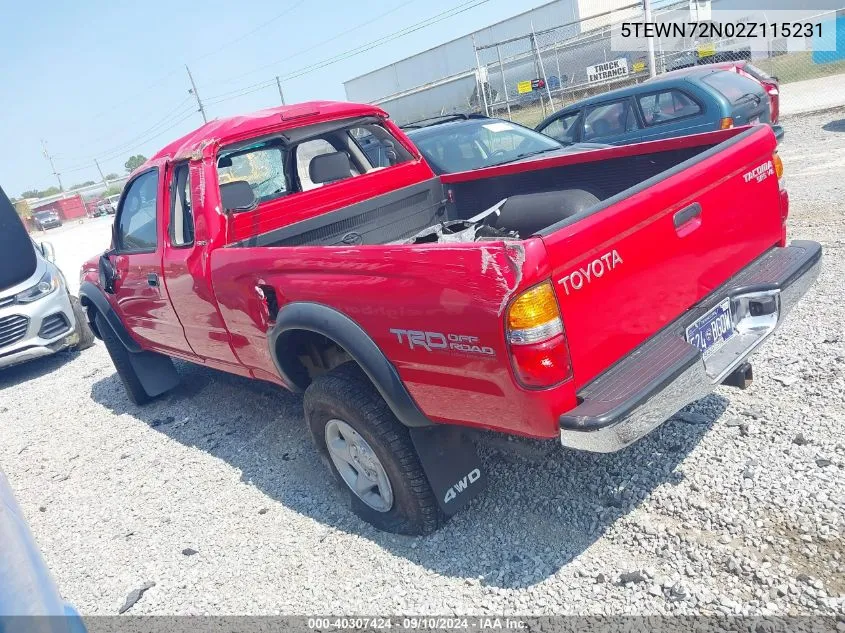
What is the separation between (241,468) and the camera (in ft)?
13.8

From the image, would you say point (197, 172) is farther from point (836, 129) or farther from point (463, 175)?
point (836, 129)

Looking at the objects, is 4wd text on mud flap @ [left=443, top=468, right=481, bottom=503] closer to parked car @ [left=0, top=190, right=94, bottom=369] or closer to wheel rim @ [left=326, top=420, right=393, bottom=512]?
wheel rim @ [left=326, top=420, right=393, bottom=512]

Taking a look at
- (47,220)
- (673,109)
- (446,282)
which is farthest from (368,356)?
(47,220)

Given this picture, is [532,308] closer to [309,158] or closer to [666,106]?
[309,158]

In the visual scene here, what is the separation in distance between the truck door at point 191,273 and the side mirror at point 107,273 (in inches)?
39.0

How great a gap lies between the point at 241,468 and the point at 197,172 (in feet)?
6.10

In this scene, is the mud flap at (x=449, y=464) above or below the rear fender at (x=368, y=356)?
below

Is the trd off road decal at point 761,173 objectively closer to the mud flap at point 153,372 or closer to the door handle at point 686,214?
the door handle at point 686,214

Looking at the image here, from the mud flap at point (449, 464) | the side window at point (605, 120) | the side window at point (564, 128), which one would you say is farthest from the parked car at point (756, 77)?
the mud flap at point (449, 464)

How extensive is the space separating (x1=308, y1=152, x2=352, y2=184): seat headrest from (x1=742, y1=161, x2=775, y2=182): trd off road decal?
2441 mm

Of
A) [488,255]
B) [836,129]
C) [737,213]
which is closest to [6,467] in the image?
[488,255]

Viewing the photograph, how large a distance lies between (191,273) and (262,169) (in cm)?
109

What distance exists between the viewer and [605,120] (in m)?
8.93

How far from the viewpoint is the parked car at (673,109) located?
26.2ft
